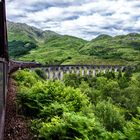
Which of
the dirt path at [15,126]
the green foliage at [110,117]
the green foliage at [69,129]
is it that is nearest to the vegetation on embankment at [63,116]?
the green foliage at [69,129]

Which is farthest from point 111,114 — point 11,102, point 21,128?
point 21,128

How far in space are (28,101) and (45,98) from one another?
0.77 meters

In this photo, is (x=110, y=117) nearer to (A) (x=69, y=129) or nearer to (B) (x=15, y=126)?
(B) (x=15, y=126)

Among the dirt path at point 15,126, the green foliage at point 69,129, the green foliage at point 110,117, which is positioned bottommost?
the green foliage at point 110,117

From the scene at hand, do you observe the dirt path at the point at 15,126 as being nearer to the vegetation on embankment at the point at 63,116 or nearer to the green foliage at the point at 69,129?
the vegetation on embankment at the point at 63,116

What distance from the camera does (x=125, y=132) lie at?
362 inches

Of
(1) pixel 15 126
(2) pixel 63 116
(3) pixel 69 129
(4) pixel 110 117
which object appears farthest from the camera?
(4) pixel 110 117

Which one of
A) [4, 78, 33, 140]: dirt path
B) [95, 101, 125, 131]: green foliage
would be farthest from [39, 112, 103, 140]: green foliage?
[95, 101, 125, 131]: green foliage

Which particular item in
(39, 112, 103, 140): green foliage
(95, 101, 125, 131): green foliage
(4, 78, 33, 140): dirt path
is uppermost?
(39, 112, 103, 140): green foliage

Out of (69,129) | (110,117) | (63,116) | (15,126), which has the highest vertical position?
(63,116)

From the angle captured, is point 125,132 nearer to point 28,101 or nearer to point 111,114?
point 28,101

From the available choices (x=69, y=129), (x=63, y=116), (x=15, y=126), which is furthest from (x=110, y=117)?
(x=69, y=129)

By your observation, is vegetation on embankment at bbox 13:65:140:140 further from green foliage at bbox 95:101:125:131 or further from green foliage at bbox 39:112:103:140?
green foliage at bbox 95:101:125:131

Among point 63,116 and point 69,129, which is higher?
point 63,116
